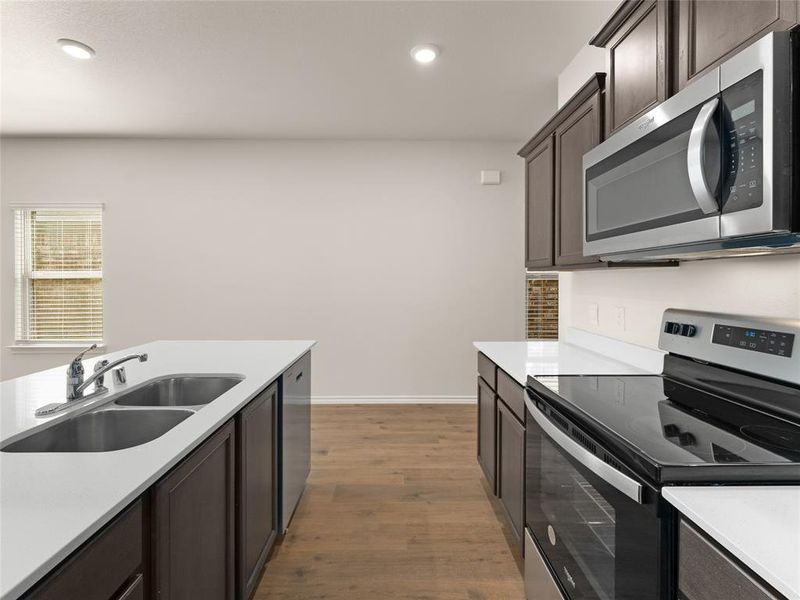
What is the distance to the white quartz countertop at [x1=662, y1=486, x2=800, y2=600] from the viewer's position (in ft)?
2.02

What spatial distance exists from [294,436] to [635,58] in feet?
7.32

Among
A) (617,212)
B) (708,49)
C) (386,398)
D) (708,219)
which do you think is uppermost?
(708,49)

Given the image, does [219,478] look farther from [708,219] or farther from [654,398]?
[708,219]

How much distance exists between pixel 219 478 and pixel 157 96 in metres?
3.44

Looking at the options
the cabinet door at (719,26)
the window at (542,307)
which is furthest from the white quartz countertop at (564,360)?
the window at (542,307)

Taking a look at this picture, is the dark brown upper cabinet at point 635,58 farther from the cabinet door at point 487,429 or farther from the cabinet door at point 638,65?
the cabinet door at point 487,429

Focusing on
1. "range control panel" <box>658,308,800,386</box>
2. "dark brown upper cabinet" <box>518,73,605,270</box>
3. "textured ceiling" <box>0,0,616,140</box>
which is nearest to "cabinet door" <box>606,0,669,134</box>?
"dark brown upper cabinet" <box>518,73,605,270</box>

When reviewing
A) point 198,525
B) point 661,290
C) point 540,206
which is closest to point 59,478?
point 198,525

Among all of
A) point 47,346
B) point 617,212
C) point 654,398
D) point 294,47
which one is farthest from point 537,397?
point 47,346

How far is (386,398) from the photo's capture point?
4.93 metres

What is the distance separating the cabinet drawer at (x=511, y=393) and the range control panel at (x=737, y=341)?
57 cm

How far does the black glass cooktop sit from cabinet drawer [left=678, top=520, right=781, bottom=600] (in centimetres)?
12

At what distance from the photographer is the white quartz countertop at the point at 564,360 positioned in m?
2.02

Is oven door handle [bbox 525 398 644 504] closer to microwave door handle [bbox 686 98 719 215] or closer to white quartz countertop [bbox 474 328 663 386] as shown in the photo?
white quartz countertop [bbox 474 328 663 386]
